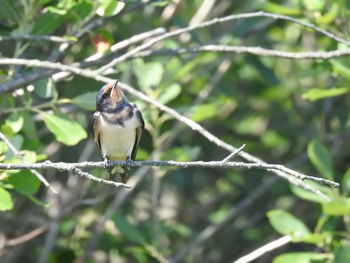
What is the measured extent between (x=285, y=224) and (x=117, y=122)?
98cm

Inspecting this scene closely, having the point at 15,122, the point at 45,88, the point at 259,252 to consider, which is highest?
the point at 45,88

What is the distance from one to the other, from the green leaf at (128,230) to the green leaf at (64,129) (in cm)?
135

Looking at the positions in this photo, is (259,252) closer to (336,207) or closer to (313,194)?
(336,207)

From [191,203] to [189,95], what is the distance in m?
1.17

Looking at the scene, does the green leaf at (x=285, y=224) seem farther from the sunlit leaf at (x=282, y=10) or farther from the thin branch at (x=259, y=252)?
the sunlit leaf at (x=282, y=10)

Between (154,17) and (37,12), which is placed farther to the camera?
(154,17)

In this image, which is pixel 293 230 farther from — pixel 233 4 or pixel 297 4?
pixel 233 4

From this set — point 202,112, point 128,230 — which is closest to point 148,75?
point 202,112

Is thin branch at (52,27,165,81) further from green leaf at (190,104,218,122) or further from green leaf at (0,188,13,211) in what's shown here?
green leaf at (190,104,218,122)

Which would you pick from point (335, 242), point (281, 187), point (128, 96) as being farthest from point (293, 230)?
point (281, 187)

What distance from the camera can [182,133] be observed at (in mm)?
6680

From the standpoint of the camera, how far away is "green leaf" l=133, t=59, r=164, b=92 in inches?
209

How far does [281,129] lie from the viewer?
696 cm

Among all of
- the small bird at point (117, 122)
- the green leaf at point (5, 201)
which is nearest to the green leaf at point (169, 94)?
the small bird at point (117, 122)
